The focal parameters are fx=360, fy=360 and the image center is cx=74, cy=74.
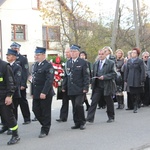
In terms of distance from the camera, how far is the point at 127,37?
3089 cm

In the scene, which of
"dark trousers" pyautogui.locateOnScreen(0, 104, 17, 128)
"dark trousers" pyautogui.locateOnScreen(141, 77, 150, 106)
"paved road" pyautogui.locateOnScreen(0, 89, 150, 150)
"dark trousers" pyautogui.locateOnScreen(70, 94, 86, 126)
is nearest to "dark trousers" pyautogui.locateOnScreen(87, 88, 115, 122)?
"paved road" pyautogui.locateOnScreen(0, 89, 150, 150)

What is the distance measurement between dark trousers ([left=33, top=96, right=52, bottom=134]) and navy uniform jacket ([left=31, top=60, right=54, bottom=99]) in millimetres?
134

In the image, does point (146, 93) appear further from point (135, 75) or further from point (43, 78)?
point (43, 78)

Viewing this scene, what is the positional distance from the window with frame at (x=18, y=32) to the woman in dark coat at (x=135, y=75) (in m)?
24.0

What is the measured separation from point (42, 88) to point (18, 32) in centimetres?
2728

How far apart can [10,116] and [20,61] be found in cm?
220

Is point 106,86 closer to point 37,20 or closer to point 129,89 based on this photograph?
point 129,89

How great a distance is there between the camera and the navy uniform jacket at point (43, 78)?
23.7 ft

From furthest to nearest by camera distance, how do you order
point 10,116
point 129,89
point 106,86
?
point 129,89
point 106,86
point 10,116

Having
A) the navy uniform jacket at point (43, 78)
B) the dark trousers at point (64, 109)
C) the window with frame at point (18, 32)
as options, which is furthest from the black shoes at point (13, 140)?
the window with frame at point (18, 32)

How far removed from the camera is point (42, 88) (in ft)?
24.2

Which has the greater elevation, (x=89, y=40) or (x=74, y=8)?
(x=74, y=8)

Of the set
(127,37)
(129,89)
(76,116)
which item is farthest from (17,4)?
(76,116)

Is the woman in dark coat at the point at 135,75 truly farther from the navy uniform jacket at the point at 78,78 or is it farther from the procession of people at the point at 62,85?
the navy uniform jacket at the point at 78,78
